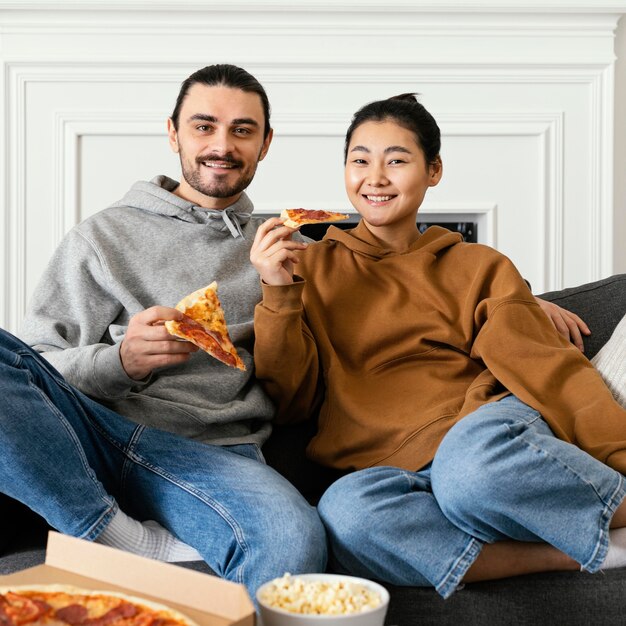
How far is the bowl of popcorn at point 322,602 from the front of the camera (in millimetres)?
1020

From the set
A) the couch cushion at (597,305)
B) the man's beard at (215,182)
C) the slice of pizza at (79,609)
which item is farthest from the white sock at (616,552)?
the man's beard at (215,182)

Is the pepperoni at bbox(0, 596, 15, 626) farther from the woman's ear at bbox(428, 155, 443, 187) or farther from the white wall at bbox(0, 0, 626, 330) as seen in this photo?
the white wall at bbox(0, 0, 626, 330)

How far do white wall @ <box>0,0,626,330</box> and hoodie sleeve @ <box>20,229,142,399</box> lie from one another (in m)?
1.89

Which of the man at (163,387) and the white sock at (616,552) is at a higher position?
the man at (163,387)

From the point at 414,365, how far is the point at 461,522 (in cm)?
44

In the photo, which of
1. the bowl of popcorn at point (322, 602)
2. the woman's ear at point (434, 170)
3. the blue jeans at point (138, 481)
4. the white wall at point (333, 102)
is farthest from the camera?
the white wall at point (333, 102)

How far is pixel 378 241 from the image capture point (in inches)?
78.2

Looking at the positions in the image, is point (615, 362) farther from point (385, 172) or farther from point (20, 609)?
point (20, 609)

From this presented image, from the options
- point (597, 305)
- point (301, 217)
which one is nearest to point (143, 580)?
point (301, 217)

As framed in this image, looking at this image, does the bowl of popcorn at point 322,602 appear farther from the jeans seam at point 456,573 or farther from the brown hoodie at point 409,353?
the brown hoodie at point 409,353

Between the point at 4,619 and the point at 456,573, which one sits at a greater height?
the point at 4,619

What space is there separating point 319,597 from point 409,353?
83cm

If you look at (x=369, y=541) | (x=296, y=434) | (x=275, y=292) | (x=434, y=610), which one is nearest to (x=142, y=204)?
(x=275, y=292)

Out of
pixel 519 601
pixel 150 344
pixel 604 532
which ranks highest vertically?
pixel 150 344
